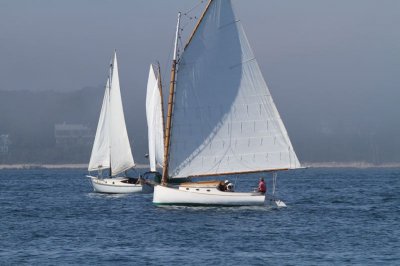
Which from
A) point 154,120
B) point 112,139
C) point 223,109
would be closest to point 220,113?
point 223,109

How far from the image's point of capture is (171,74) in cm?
6919

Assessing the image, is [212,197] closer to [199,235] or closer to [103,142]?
[199,235]

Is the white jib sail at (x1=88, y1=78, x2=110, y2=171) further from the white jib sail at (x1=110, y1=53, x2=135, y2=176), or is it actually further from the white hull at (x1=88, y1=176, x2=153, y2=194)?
the white hull at (x1=88, y1=176, x2=153, y2=194)

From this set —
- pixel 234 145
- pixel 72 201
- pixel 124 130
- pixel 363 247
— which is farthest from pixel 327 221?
pixel 124 130

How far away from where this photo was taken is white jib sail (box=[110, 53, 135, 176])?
109 m

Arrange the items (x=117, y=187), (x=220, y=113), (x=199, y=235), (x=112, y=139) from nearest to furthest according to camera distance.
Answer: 1. (x=199, y=235)
2. (x=220, y=113)
3. (x=117, y=187)
4. (x=112, y=139)

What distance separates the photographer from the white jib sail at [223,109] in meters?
67.9

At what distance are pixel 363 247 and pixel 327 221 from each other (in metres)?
15.1

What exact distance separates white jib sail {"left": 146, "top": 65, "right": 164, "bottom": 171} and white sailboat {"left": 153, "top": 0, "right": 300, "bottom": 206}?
31979mm

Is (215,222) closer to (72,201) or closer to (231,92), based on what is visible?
(231,92)

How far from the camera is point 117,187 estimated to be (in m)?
104

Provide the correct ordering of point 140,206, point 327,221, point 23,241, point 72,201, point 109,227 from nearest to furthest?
1. point 23,241
2. point 109,227
3. point 327,221
4. point 140,206
5. point 72,201

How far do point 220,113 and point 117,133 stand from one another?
139ft

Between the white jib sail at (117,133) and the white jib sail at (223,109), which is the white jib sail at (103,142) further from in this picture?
the white jib sail at (223,109)
